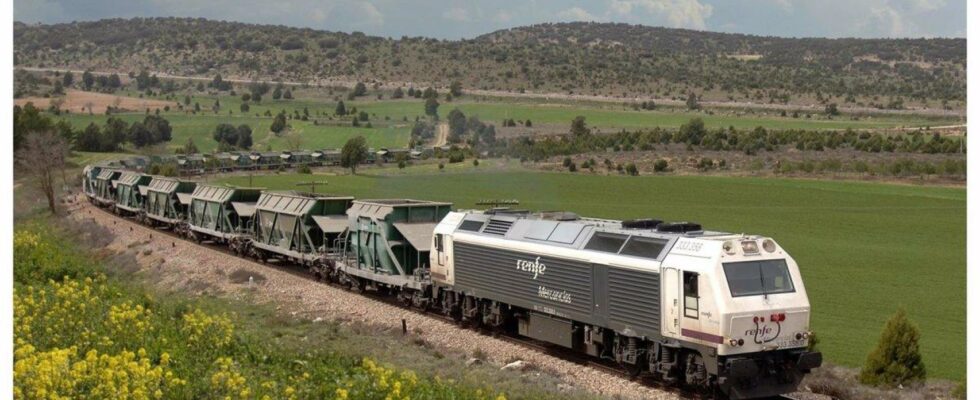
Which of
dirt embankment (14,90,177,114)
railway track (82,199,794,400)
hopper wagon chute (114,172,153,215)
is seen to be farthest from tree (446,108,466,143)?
dirt embankment (14,90,177,114)

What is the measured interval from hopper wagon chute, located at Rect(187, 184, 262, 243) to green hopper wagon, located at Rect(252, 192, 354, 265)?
13.7 feet

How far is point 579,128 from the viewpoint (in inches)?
4117

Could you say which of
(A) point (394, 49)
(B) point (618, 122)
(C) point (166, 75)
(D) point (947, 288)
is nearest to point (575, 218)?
(D) point (947, 288)

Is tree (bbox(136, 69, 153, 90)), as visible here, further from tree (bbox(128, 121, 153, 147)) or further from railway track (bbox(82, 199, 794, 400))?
railway track (bbox(82, 199, 794, 400))

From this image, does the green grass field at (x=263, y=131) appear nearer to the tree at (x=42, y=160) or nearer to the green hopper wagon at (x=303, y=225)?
the tree at (x=42, y=160)

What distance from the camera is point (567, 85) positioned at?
148125 mm

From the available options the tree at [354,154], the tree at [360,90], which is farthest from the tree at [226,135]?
the tree at [354,154]

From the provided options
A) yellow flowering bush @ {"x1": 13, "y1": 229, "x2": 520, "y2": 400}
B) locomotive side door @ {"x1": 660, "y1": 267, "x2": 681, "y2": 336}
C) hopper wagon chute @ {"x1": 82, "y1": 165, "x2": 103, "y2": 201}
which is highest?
hopper wagon chute @ {"x1": 82, "y1": 165, "x2": 103, "y2": 201}

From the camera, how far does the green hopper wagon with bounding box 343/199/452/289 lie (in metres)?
32.1

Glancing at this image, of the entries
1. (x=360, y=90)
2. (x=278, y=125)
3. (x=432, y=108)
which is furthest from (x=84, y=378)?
(x=360, y=90)

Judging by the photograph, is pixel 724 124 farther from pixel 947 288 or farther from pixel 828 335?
pixel 828 335

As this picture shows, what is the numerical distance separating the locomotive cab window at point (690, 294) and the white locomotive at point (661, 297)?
0.06 ft

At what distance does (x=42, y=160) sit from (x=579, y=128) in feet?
174
